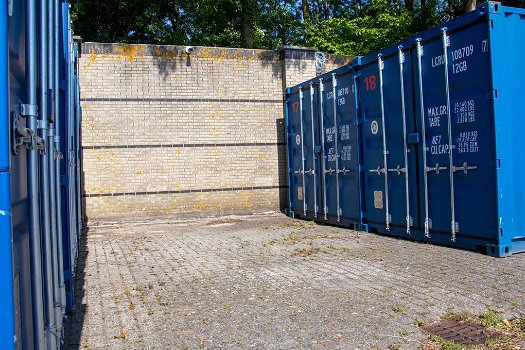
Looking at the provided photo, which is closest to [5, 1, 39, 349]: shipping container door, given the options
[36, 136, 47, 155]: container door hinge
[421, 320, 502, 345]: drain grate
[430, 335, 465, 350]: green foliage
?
[36, 136, 47, 155]: container door hinge

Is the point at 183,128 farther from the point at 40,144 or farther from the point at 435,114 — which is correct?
the point at 40,144

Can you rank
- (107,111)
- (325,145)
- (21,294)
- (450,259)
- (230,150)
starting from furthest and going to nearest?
1. (230,150)
2. (107,111)
3. (325,145)
4. (450,259)
5. (21,294)

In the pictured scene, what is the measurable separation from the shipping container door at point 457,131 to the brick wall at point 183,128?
6564 millimetres

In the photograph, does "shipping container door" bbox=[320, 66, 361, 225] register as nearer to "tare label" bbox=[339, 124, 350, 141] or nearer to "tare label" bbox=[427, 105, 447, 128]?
"tare label" bbox=[339, 124, 350, 141]

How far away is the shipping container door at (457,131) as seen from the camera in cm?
721

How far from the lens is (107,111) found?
13.2 meters

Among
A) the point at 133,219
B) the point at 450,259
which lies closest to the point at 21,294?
the point at 450,259

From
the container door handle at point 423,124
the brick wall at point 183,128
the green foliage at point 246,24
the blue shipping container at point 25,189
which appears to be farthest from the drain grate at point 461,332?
the green foliage at point 246,24

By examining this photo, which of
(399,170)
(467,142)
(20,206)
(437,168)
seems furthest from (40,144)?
(399,170)

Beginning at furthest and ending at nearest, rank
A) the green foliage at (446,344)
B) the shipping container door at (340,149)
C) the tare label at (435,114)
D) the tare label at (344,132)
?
1. the tare label at (344,132)
2. the shipping container door at (340,149)
3. the tare label at (435,114)
4. the green foliage at (446,344)

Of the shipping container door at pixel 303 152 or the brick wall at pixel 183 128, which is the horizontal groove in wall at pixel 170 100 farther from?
the shipping container door at pixel 303 152

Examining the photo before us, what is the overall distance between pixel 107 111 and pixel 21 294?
38.2 ft

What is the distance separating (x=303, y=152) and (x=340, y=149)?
6.68 ft

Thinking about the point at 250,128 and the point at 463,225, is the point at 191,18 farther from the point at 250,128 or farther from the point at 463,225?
the point at 463,225
